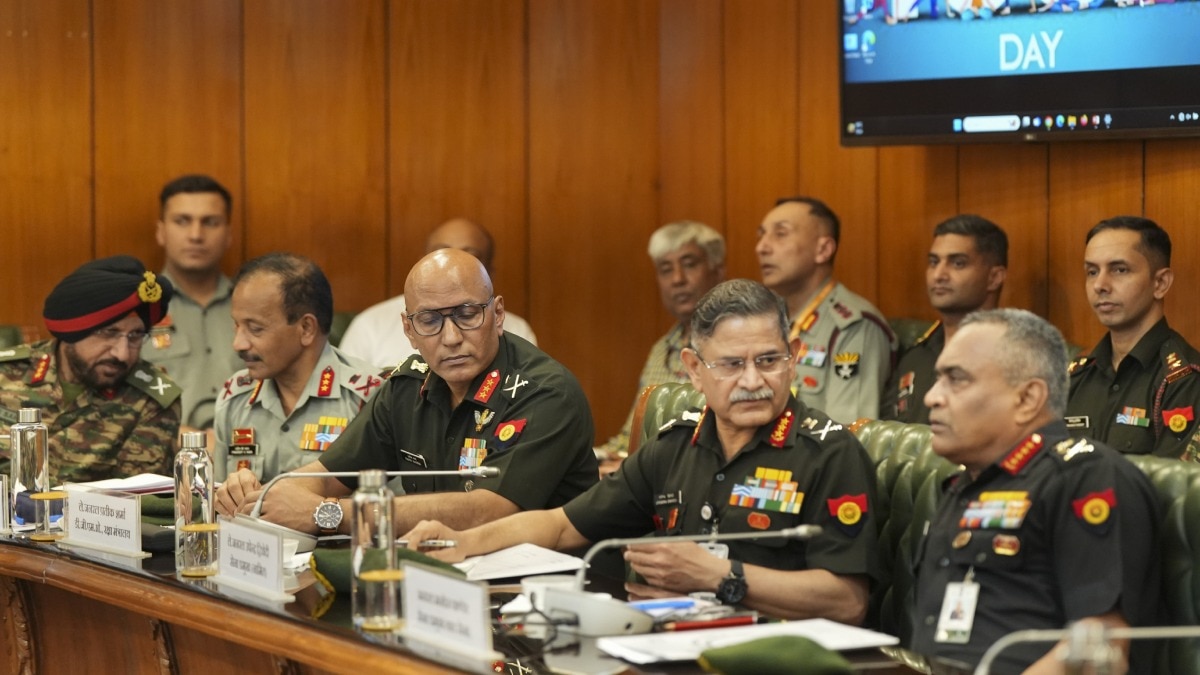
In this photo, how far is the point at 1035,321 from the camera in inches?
106

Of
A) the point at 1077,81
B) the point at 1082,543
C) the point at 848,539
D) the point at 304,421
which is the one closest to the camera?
the point at 1082,543

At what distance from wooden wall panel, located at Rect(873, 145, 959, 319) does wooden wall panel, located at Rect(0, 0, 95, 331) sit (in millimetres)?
3169

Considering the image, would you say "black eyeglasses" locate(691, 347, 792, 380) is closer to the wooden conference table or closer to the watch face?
the wooden conference table

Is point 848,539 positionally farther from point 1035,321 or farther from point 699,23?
point 699,23

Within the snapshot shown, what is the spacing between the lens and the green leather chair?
2666mm

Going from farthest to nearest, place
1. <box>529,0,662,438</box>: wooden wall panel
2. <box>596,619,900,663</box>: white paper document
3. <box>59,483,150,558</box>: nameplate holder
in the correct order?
<box>529,0,662,438</box>: wooden wall panel
<box>59,483,150,558</box>: nameplate holder
<box>596,619,900,663</box>: white paper document

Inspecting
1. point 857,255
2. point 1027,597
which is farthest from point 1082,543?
point 857,255

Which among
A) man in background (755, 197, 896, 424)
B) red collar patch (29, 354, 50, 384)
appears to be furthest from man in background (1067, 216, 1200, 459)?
red collar patch (29, 354, 50, 384)

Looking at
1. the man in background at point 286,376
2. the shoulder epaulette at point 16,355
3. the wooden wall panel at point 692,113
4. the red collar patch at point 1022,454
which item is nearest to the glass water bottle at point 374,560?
the red collar patch at point 1022,454

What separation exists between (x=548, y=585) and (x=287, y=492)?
1136mm

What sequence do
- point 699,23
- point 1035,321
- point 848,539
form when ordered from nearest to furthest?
point 1035,321
point 848,539
point 699,23

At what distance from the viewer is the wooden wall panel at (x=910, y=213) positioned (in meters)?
5.93

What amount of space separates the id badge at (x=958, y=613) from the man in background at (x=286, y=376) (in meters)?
1.98

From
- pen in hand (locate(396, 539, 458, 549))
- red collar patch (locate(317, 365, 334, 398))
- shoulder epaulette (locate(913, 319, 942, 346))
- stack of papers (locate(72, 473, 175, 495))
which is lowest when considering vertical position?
pen in hand (locate(396, 539, 458, 549))
